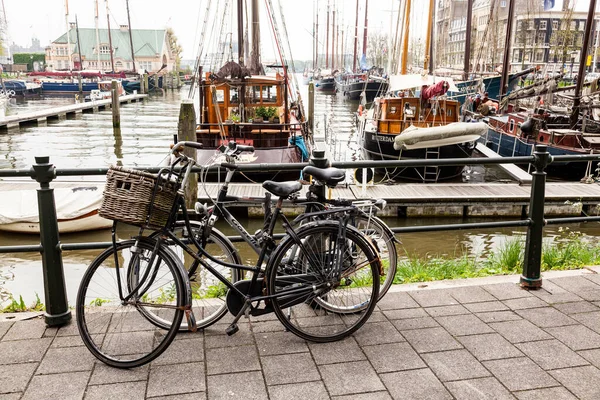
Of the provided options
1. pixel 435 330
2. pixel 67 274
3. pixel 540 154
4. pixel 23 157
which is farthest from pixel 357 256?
pixel 23 157

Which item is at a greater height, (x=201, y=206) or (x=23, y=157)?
(x=201, y=206)

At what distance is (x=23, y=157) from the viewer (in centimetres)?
2217

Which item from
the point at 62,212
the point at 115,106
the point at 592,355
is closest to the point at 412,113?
the point at 62,212

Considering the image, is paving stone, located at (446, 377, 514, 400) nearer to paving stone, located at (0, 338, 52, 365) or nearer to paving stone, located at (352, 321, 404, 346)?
paving stone, located at (352, 321, 404, 346)

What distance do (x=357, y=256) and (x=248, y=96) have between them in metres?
13.3

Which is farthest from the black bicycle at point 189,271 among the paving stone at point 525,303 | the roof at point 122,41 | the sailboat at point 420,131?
the roof at point 122,41

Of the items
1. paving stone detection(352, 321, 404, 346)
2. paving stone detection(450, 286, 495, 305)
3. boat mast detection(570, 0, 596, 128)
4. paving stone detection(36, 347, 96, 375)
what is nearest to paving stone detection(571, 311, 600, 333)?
paving stone detection(450, 286, 495, 305)

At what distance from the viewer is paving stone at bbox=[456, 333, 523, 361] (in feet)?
10.4

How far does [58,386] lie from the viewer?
2824 mm

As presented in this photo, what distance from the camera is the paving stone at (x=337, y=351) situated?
10.3 ft

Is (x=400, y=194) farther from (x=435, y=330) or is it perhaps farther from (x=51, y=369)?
(x=51, y=369)

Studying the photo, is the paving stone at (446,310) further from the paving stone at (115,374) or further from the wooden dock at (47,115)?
the wooden dock at (47,115)

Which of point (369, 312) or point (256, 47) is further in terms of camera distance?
point (256, 47)

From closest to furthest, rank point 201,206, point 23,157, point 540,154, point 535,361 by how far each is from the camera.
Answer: point 535,361 → point 201,206 → point 540,154 → point 23,157
